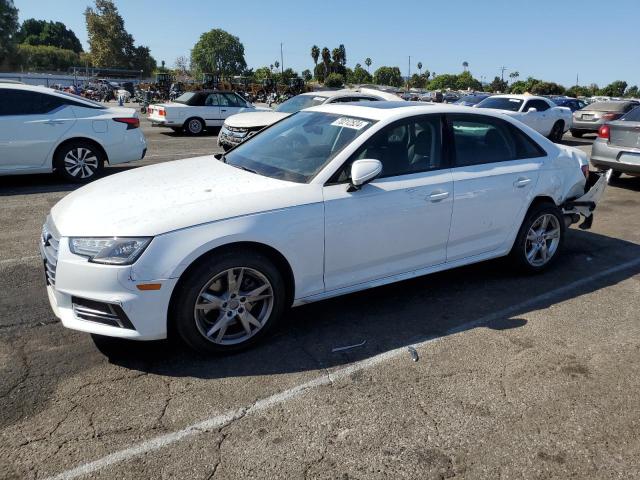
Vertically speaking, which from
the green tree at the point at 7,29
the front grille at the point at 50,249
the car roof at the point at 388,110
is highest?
the green tree at the point at 7,29

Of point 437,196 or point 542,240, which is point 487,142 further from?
point 542,240

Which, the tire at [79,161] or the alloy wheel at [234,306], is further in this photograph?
the tire at [79,161]

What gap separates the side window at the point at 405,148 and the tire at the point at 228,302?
88cm

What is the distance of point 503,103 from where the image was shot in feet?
54.2

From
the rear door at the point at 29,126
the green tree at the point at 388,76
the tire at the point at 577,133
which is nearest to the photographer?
the rear door at the point at 29,126

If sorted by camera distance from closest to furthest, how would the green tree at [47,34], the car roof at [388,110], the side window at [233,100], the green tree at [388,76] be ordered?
the car roof at [388,110], the side window at [233,100], the green tree at [388,76], the green tree at [47,34]

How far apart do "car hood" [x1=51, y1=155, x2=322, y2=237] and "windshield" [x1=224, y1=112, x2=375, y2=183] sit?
17 centimetres

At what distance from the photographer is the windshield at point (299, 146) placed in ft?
12.7

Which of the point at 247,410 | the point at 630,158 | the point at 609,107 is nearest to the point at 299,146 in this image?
the point at 247,410

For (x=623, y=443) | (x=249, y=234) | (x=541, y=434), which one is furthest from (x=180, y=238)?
(x=623, y=443)

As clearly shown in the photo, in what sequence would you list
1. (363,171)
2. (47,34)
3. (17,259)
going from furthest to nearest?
(47,34) < (17,259) < (363,171)

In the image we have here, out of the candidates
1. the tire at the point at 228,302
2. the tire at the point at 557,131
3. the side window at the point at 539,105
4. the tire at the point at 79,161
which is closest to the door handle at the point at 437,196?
the tire at the point at 228,302

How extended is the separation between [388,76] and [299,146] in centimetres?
12870

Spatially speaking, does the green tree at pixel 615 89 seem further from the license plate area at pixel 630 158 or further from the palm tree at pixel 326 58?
the license plate area at pixel 630 158
